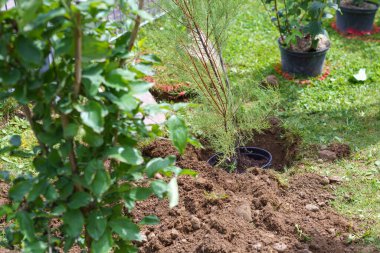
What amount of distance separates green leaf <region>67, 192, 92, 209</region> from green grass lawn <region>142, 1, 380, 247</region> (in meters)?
1.92

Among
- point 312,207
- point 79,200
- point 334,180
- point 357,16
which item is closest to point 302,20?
point 357,16

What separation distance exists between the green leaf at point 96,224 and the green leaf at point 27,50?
26.6 inches

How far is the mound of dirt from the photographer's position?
320 centimetres

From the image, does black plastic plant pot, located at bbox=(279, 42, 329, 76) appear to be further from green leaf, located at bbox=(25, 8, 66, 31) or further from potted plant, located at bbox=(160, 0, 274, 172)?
green leaf, located at bbox=(25, 8, 66, 31)

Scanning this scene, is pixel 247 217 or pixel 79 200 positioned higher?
pixel 79 200

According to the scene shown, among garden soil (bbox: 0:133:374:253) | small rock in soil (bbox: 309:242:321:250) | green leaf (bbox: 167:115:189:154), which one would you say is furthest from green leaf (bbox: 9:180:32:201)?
small rock in soil (bbox: 309:242:321:250)

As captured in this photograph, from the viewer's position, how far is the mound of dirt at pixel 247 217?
10.5ft

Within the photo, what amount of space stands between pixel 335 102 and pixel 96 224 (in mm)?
3578

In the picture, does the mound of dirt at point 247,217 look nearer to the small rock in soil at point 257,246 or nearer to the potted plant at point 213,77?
the small rock in soil at point 257,246

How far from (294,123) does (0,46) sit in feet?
11.0

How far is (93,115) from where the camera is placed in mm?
1870

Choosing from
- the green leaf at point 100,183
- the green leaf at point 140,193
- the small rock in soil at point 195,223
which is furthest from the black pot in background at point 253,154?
the green leaf at point 100,183

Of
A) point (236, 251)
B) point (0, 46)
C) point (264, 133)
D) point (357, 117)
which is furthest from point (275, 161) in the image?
point (0, 46)

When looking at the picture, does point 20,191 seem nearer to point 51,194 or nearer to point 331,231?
point 51,194
